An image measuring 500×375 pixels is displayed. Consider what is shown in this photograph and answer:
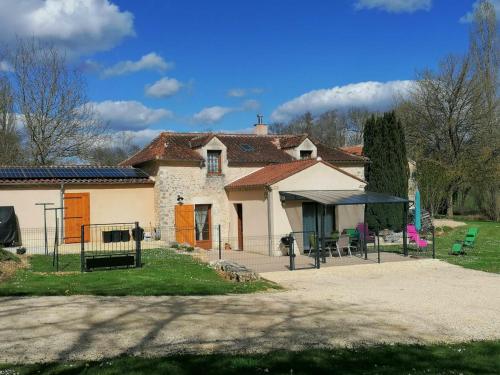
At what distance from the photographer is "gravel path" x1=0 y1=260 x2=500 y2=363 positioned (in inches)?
289

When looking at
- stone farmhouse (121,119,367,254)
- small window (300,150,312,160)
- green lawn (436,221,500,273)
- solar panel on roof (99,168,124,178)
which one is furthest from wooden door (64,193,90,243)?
green lawn (436,221,500,273)

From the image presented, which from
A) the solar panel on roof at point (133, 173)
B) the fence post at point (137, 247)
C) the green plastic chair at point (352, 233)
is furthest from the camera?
the solar panel on roof at point (133, 173)

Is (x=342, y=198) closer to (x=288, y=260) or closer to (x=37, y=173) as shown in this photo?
(x=288, y=260)

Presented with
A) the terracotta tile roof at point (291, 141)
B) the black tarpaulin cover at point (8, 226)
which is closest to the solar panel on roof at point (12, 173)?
the black tarpaulin cover at point (8, 226)

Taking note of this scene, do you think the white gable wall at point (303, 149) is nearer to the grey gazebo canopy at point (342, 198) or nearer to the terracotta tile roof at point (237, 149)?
the terracotta tile roof at point (237, 149)

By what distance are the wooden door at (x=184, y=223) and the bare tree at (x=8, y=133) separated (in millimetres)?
15236

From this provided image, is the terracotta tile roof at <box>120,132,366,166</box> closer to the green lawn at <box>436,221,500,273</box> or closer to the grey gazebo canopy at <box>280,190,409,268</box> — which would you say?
the grey gazebo canopy at <box>280,190,409,268</box>

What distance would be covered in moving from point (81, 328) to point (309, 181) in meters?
15.4

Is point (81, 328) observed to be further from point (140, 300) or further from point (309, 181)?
point (309, 181)

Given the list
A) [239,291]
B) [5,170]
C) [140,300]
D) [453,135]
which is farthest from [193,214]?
[453,135]

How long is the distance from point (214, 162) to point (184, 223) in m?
3.50

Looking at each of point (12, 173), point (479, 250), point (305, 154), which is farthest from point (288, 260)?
point (12, 173)

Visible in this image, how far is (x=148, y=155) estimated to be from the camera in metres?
25.4

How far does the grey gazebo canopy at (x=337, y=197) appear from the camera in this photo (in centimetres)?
1941
